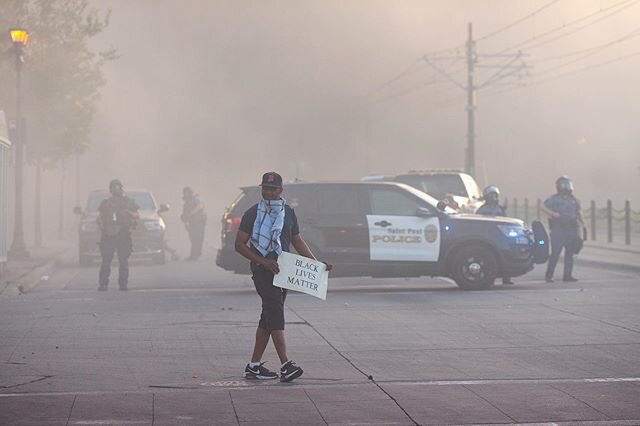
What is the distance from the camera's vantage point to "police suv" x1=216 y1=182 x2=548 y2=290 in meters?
17.0

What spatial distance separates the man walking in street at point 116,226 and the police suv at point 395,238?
1.74 metres

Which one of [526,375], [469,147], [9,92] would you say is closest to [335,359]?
[526,375]

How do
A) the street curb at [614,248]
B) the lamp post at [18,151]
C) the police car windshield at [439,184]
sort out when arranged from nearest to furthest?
1. the lamp post at [18,151]
2. the police car windshield at [439,184]
3. the street curb at [614,248]

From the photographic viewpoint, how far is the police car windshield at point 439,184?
84.8 feet

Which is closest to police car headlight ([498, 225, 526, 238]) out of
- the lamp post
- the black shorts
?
the black shorts

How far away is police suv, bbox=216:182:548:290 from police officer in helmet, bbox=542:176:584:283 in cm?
154

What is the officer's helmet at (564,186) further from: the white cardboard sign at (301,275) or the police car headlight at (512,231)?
the white cardboard sign at (301,275)

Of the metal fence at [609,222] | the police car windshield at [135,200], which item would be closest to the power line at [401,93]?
the metal fence at [609,222]

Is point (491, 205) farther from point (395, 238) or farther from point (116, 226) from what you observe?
point (116, 226)

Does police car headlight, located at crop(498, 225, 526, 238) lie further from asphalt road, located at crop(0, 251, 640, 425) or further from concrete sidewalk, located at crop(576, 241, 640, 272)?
concrete sidewalk, located at crop(576, 241, 640, 272)

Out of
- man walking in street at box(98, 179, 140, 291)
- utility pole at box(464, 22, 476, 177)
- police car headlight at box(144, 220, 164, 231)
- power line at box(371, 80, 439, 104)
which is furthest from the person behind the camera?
power line at box(371, 80, 439, 104)

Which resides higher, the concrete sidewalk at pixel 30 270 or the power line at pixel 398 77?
the power line at pixel 398 77

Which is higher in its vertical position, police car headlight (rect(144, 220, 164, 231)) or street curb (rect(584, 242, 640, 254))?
police car headlight (rect(144, 220, 164, 231))

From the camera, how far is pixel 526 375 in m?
9.05
